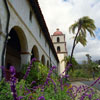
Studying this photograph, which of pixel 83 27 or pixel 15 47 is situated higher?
pixel 83 27

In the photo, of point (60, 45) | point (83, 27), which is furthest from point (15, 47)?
point (60, 45)

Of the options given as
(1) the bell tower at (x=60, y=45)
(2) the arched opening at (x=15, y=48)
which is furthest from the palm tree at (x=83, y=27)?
(1) the bell tower at (x=60, y=45)

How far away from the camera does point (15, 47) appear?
1134 cm

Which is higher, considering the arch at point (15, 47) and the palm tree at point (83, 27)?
the palm tree at point (83, 27)

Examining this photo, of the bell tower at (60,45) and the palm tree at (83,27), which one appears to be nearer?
the palm tree at (83,27)

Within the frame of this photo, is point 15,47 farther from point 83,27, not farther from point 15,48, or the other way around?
point 83,27

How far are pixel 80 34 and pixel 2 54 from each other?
448 inches

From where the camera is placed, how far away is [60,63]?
30.8 meters

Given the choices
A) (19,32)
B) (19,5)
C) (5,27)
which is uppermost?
(19,5)

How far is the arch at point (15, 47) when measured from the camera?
690 centimetres

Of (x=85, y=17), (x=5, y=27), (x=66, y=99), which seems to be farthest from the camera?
(x=85, y=17)

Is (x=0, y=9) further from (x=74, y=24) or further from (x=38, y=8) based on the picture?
(x=74, y=24)

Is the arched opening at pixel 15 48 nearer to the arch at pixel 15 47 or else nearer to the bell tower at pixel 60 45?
the arch at pixel 15 47

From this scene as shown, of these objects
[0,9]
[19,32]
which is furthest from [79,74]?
[0,9]
